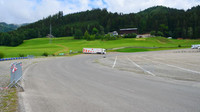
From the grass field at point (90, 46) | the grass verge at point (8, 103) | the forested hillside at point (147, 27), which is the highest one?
the forested hillside at point (147, 27)

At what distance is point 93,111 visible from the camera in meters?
6.27

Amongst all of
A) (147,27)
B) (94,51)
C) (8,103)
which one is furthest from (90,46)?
(147,27)

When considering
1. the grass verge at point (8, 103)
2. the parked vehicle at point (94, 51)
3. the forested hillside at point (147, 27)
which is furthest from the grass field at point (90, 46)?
the grass verge at point (8, 103)

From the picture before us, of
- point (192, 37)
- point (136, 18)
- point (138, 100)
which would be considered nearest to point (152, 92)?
point (138, 100)

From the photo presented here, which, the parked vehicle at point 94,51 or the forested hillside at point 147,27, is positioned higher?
the forested hillside at point 147,27

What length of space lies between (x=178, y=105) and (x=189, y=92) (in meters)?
2.39

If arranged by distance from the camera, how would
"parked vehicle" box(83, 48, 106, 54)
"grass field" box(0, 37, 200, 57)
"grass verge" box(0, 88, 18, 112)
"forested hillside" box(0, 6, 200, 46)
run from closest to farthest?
1. "grass verge" box(0, 88, 18, 112)
2. "parked vehicle" box(83, 48, 106, 54)
3. "grass field" box(0, 37, 200, 57)
4. "forested hillside" box(0, 6, 200, 46)

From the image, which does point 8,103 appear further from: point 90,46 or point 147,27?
point 147,27

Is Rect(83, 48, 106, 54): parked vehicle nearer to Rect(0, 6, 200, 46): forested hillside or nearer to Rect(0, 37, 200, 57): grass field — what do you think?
Rect(0, 37, 200, 57): grass field

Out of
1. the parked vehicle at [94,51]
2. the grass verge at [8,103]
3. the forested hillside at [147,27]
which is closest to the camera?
the grass verge at [8,103]

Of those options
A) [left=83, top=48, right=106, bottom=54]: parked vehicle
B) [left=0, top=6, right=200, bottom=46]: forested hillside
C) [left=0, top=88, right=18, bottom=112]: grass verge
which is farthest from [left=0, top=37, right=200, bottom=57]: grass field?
[left=0, top=88, right=18, bottom=112]: grass verge

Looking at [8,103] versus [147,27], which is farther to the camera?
[147,27]

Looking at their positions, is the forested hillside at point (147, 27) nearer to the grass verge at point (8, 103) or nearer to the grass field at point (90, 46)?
the grass field at point (90, 46)

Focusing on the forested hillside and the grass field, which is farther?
the forested hillside
